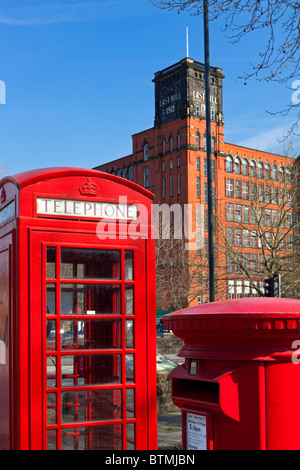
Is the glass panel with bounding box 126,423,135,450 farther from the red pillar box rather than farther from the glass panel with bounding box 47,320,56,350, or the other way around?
the red pillar box

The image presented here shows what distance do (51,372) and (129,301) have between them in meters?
0.89

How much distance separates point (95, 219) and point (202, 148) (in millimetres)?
55864

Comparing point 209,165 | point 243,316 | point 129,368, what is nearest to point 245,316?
point 243,316

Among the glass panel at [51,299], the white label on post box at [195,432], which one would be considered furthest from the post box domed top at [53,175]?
the white label on post box at [195,432]

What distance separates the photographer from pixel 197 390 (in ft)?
10.0

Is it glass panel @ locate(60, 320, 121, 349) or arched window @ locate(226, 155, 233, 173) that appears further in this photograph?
arched window @ locate(226, 155, 233, 173)

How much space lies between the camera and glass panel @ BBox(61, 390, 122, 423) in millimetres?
4867

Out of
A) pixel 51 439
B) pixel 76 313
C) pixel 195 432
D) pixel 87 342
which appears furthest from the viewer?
pixel 87 342

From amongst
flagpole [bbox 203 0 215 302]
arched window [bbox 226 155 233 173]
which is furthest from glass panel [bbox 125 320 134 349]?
arched window [bbox 226 155 233 173]

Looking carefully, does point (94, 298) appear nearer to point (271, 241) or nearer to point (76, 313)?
point (76, 313)

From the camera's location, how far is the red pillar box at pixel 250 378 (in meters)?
2.79

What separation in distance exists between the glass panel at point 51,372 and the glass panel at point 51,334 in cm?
10

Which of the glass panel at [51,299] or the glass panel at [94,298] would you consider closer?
the glass panel at [51,299]

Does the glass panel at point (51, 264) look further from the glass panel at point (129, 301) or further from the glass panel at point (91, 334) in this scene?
the glass panel at point (129, 301)
